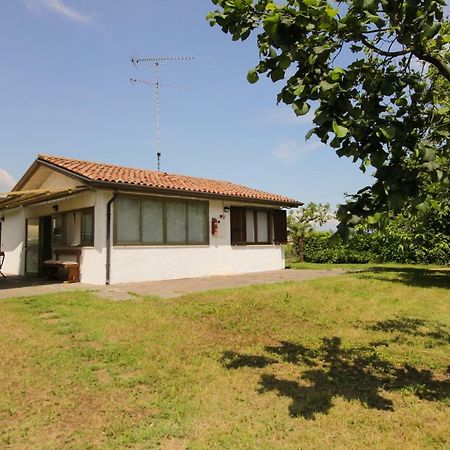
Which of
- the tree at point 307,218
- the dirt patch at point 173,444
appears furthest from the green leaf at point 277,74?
the tree at point 307,218

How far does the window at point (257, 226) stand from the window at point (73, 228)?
19.1ft

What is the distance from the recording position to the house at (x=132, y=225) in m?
13.0

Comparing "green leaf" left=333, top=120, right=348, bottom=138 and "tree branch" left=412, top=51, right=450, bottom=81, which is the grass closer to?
"green leaf" left=333, top=120, right=348, bottom=138

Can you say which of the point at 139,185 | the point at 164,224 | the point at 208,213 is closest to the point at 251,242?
the point at 208,213

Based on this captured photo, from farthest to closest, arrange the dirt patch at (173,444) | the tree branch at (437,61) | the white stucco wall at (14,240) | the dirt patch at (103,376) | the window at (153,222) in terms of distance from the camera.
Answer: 1. the white stucco wall at (14,240)
2. the window at (153,222)
3. the dirt patch at (103,376)
4. the tree branch at (437,61)
5. the dirt patch at (173,444)

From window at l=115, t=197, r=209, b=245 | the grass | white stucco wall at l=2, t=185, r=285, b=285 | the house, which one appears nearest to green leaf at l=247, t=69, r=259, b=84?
the grass

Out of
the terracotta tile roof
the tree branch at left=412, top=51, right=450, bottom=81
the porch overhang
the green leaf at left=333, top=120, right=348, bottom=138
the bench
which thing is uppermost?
the terracotta tile roof

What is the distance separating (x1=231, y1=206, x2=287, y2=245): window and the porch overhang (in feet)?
21.4

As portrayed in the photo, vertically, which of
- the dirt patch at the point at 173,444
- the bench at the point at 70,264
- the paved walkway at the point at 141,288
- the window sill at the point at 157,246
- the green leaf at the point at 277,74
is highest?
the green leaf at the point at 277,74

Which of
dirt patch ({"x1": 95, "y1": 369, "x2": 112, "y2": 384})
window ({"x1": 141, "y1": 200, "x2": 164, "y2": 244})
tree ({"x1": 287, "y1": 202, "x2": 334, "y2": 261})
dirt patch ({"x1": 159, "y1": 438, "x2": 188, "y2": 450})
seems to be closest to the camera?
dirt patch ({"x1": 159, "y1": 438, "x2": 188, "y2": 450})

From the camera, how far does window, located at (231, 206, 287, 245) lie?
56.4 ft

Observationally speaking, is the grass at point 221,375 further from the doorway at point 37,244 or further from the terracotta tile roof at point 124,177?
the doorway at point 37,244

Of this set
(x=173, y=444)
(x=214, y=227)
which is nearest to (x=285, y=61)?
(x=173, y=444)

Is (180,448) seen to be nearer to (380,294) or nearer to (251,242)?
(380,294)
